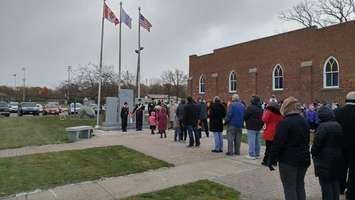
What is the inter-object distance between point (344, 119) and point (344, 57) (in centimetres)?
2141

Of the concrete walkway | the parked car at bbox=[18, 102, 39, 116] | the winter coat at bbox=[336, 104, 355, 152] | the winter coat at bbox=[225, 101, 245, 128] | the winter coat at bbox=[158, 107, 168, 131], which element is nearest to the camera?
the winter coat at bbox=[336, 104, 355, 152]

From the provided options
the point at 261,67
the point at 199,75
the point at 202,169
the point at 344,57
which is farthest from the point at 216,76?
the point at 202,169

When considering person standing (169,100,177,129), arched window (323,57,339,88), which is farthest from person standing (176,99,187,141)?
arched window (323,57,339,88)

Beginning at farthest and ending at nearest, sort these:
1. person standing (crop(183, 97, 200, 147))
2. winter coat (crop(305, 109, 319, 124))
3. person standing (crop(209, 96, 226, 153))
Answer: winter coat (crop(305, 109, 319, 124)), person standing (crop(183, 97, 200, 147)), person standing (crop(209, 96, 226, 153))

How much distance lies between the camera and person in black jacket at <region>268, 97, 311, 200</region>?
Result: 584cm

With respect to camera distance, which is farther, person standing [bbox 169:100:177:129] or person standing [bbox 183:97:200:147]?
person standing [bbox 169:100:177:129]

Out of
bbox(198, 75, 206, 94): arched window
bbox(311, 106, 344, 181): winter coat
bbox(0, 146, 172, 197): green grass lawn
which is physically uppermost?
bbox(198, 75, 206, 94): arched window

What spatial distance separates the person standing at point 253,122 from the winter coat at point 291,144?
5291 millimetres

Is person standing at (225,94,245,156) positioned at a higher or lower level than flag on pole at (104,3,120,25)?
lower

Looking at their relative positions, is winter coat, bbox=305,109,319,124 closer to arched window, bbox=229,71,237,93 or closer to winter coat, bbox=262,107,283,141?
winter coat, bbox=262,107,283,141

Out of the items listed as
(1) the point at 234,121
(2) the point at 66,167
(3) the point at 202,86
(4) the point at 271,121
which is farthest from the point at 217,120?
(3) the point at 202,86

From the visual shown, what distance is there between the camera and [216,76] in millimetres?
40562

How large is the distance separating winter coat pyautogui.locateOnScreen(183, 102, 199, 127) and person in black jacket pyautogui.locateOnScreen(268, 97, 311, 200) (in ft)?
26.1

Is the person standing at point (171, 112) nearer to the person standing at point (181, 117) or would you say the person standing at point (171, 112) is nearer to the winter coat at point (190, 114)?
the person standing at point (181, 117)
